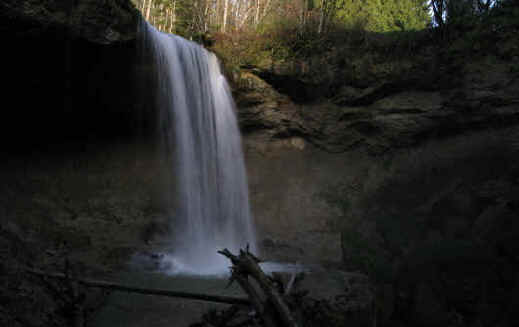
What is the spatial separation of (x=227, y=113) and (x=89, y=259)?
572 cm

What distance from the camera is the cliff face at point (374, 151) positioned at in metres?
8.46

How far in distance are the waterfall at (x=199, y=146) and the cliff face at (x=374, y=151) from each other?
0.74 meters

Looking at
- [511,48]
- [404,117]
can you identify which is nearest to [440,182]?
[404,117]

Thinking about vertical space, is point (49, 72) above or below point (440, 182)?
above

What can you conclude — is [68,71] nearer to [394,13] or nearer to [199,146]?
[199,146]

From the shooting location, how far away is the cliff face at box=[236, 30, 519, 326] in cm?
846

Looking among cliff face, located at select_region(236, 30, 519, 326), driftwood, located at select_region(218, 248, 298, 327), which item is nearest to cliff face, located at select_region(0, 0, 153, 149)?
cliff face, located at select_region(236, 30, 519, 326)

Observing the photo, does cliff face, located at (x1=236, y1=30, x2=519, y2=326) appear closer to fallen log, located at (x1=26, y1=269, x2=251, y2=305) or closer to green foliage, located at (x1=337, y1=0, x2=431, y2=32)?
fallen log, located at (x1=26, y1=269, x2=251, y2=305)

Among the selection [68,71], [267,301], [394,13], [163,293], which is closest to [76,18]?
[68,71]

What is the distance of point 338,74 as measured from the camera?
11.0 meters

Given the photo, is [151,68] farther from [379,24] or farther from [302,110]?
[379,24]

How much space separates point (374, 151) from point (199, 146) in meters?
5.50

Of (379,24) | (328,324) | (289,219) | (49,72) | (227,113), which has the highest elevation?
(379,24)

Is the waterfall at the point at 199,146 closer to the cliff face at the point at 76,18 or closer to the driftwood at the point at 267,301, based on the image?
the cliff face at the point at 76,18
